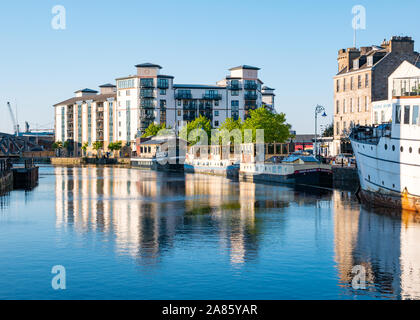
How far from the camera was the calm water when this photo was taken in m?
26.0

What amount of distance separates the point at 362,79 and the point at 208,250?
79.6 m

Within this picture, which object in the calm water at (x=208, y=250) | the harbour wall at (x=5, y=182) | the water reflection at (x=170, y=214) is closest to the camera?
the calm water at (x=208, y=250)

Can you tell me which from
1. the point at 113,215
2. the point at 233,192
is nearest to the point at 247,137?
the point at 233,192

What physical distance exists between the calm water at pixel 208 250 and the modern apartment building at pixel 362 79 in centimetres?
4937

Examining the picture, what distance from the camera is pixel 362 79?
106250 mm

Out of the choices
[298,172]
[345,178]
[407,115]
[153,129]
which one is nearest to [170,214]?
[407,115]

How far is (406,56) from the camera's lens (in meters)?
104

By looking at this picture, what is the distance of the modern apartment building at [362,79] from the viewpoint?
339 feet

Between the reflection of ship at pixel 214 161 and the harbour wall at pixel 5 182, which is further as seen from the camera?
the reflection of ship at pixel 214 161
